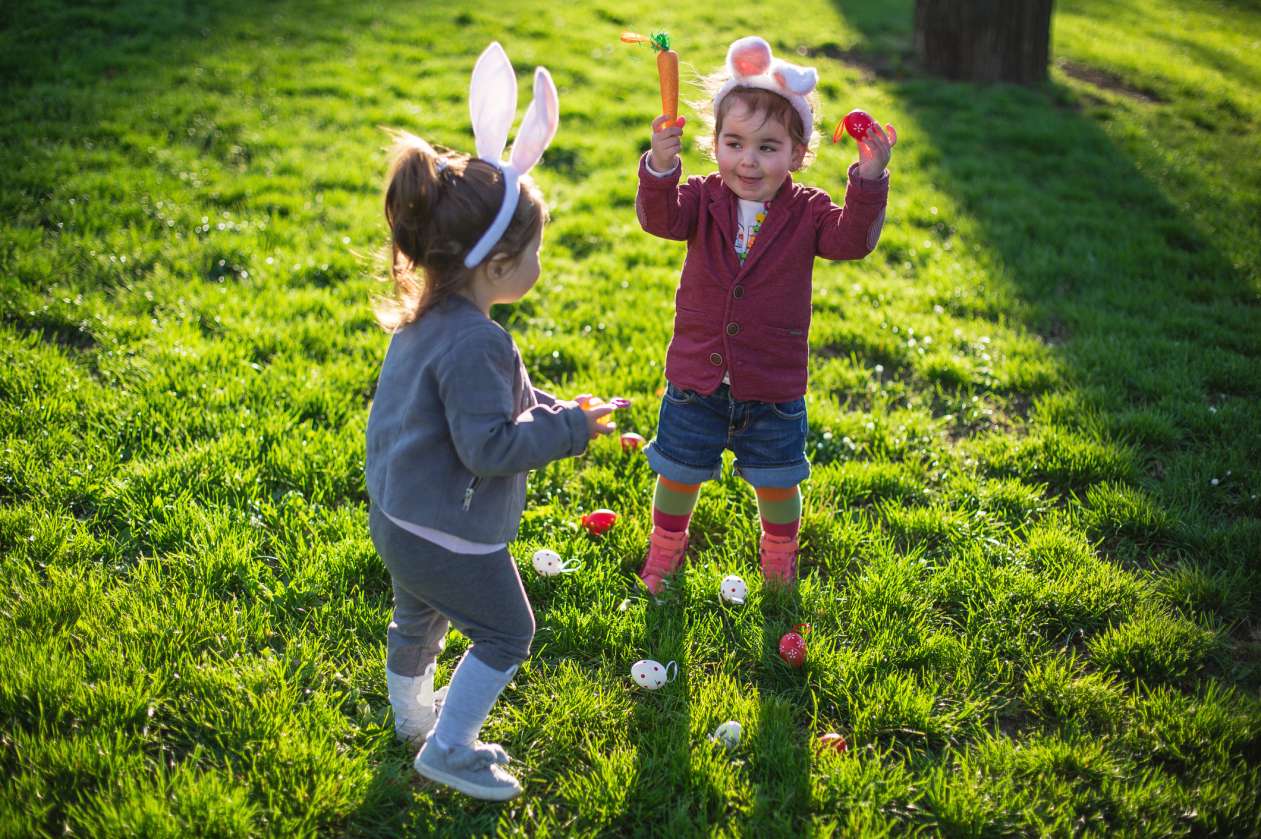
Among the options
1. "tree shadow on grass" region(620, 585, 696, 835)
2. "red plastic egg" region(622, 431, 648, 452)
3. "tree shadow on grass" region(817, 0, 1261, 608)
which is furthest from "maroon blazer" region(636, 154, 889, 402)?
"tree shadow on grass" region(817, 0, 1261, 608)

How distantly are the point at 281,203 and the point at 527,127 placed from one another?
417 cm

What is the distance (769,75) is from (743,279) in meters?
0.59

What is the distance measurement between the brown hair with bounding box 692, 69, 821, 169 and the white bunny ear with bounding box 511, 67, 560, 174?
0.70m

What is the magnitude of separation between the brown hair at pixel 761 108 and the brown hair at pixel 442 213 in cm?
80

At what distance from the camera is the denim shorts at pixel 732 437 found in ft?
9.96

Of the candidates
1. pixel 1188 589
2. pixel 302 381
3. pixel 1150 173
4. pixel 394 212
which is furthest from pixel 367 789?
pixel 1150 173

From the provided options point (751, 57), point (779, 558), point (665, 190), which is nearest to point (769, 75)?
point (751, 57)

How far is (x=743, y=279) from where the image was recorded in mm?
2883

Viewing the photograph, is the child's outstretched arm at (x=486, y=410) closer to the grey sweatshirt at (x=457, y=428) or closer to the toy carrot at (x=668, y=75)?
the grey sweatshirt at (x=457, y=428)

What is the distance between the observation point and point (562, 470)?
12.6ft

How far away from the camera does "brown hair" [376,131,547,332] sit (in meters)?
2.16

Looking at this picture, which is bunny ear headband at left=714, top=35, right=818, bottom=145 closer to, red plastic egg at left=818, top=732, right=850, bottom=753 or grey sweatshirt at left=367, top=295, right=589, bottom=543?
grey sweatshirt at left=367, top=295, right=589, bottom=543

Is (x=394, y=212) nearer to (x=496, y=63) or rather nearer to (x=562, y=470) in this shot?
(x=496, y=63)

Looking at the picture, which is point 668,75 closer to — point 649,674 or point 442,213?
point 442,213
